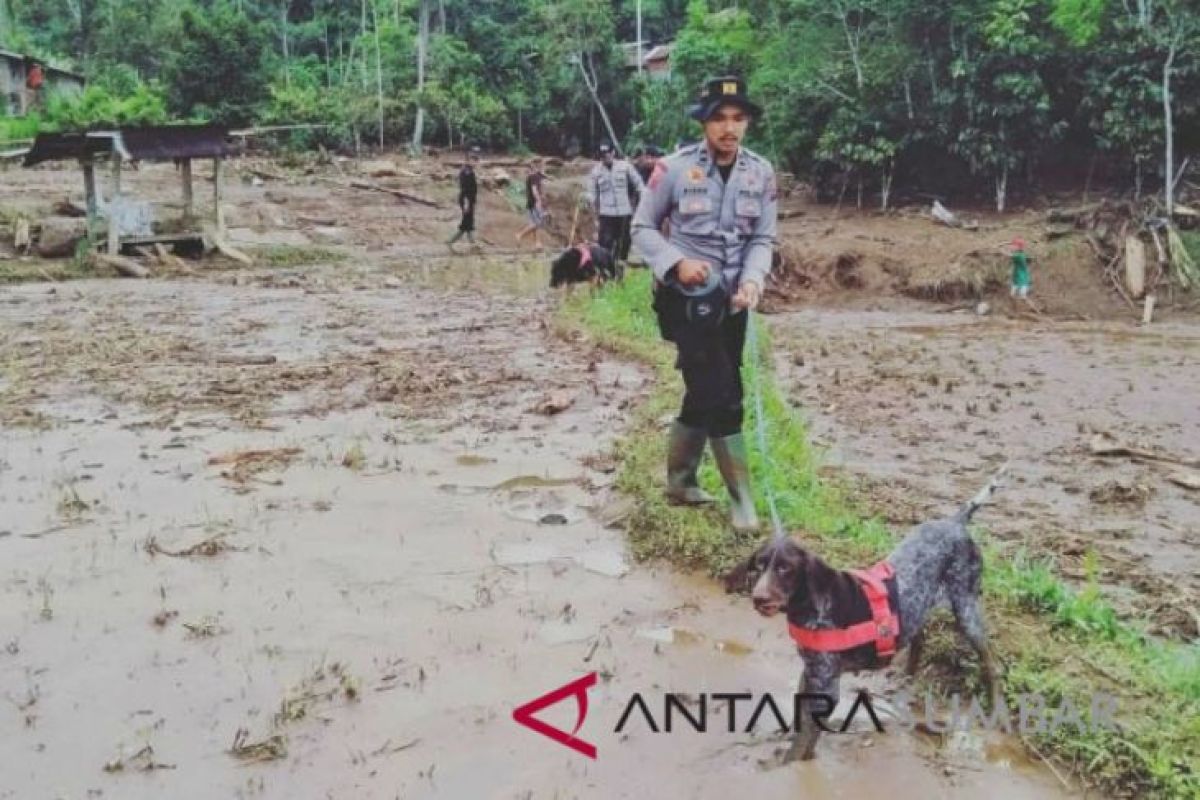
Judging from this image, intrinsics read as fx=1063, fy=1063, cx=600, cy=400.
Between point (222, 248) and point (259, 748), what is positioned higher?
point (222, 248)

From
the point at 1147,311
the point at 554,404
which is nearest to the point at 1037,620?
the point at 554,404

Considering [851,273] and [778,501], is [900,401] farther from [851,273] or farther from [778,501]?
[851,273]

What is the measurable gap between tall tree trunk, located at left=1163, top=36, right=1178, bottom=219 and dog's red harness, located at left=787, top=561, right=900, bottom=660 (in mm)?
18448

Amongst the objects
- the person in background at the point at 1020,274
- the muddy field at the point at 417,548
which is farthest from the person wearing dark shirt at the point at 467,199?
the muddy field at the point at 417,548

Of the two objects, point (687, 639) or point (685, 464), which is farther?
point (685, 464)

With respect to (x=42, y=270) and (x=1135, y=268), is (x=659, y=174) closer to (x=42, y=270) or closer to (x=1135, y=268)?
(x=1135, y=268)

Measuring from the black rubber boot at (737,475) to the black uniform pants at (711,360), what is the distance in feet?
0.16

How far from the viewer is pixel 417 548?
16.4 feet

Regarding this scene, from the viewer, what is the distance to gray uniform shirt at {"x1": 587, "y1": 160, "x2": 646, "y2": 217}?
13.2 m

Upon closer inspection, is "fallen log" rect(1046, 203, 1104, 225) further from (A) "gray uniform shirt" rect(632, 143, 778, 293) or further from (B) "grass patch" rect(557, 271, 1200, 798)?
(A) "gray uniform shirt" rect(632, 143, 778, 293)

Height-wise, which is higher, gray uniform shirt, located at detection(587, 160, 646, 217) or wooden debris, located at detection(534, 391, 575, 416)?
gray uniform shirt, located at detection(587, 160, 646, 217)

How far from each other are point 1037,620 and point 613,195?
10.2m

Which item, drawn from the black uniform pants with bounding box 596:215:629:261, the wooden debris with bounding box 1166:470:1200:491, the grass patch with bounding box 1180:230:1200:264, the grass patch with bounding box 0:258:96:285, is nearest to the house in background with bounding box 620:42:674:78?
the grass patch with bounding box 1180:230:1200:264

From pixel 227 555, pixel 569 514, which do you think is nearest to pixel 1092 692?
pixel 569 514
